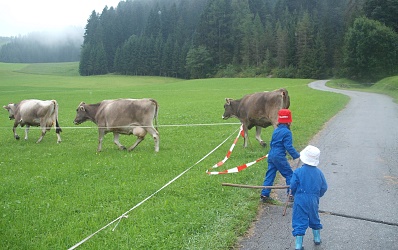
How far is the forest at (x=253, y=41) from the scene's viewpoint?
60906mm

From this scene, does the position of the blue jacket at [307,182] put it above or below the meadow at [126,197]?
above

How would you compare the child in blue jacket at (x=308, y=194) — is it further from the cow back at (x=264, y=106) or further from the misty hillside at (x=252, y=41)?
the misty hillside at (x=252, y=41)

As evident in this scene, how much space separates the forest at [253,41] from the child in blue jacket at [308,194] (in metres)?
59.4

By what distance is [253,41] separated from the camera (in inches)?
3674

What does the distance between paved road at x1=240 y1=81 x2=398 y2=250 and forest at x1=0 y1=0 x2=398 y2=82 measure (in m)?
52.3

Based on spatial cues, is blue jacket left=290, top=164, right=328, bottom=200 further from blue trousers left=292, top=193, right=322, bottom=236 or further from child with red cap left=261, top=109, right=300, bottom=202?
child with red cap left=261, top=109, right=300, bottom=202

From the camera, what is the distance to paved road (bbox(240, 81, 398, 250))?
5902 mm

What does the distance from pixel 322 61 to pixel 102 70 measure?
66441 millimetres

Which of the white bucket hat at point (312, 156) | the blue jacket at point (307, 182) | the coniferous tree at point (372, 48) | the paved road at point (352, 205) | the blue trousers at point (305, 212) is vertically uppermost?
the coniferous tree at point (372, 48)

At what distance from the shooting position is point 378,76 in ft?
197

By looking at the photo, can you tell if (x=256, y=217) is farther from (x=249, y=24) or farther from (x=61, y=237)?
(x=249, y=24)

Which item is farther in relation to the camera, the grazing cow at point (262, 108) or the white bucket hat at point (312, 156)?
the grazing cow at point (262, 108)

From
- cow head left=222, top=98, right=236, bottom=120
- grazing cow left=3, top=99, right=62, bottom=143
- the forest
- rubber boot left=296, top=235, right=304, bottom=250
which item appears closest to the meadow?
rubber boot left=296, top=235, right=304, bottom=250

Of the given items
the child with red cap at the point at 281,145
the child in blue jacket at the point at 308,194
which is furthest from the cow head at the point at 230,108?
the child in blue jacket at the point at 308,194
